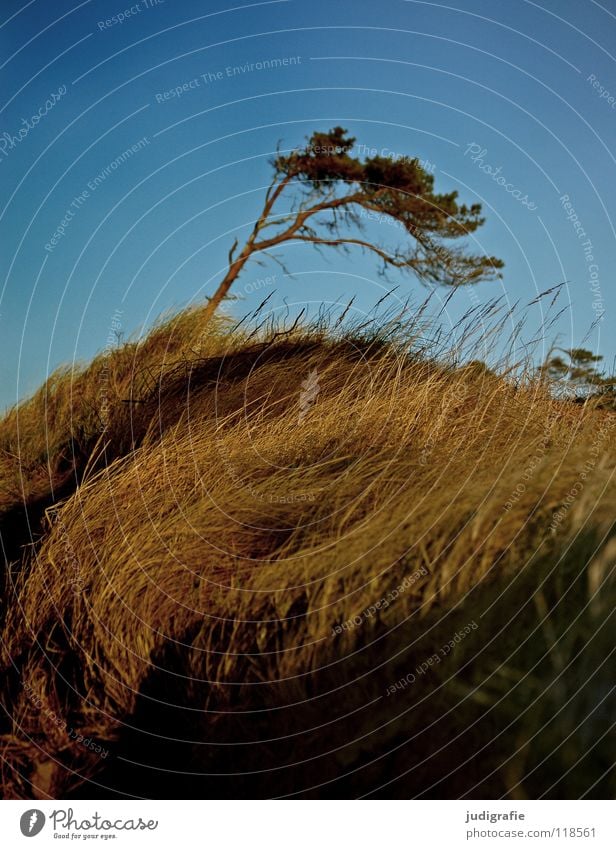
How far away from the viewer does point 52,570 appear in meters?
3.57

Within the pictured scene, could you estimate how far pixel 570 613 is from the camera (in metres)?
2.12

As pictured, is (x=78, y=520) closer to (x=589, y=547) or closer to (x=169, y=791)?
(x=169, y=791)

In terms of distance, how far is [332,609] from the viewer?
2477 mm

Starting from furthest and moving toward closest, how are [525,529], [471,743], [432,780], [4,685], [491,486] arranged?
1. [4,685]
2. [491,486]
3. [525,529]
4. [432,780]
5. [471,743]

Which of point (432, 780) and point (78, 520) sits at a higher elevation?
point (78, 520)

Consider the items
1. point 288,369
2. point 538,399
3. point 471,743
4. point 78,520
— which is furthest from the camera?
point 288,369

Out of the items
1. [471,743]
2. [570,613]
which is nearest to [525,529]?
[570,613]

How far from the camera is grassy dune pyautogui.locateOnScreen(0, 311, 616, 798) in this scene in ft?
6.79

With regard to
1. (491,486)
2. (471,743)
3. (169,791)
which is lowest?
(169,791)

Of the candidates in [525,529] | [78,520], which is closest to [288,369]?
[78,520]

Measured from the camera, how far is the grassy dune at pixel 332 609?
207 cm

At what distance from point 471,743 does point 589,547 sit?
68 centimetres
